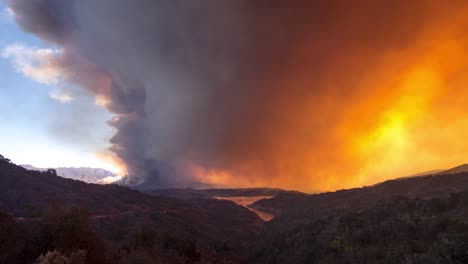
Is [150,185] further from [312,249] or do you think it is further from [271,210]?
[312,249]

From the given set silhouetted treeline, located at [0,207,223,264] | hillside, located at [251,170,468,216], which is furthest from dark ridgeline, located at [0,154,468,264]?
hillside, located at [251,170,468,216]

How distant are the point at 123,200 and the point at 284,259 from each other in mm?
59900

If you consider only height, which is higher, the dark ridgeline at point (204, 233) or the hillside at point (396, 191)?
the hillside at point (396, 191)

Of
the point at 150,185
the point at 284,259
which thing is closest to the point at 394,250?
the point at 284,259

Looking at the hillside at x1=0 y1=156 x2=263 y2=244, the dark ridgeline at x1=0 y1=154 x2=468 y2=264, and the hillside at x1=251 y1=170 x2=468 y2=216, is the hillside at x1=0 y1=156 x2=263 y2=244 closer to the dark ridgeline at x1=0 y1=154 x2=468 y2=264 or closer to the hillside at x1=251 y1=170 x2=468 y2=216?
the dark ridgeline at x1=0 y1=154 x2=468 y2=264

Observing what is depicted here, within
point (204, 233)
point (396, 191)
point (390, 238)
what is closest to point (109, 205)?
point (204, 233)

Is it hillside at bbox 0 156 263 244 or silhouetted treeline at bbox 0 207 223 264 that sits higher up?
hillside at bbox 0 156 263 244

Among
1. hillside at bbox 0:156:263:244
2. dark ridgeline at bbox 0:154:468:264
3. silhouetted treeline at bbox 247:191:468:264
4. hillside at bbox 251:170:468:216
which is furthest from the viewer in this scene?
hillside at bbox 0:156:263:244

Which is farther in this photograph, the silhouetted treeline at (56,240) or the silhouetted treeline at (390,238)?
the silhouetted treeline at (390,238)

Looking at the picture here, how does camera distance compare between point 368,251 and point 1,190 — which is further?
point 1,190

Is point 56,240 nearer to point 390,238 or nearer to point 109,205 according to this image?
point 390,238

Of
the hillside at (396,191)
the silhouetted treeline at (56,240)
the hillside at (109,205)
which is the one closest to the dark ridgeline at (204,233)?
the silhouetted treeline at (56,240)

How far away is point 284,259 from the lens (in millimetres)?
38594

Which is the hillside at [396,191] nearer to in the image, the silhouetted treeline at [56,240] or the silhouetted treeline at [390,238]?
the silhouetted treeline at [390,238]
